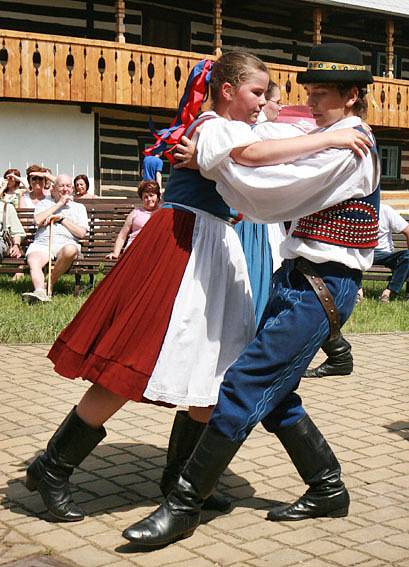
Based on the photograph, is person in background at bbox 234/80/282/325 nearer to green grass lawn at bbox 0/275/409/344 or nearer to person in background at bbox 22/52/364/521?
person in background at bbox 22/52/364/521

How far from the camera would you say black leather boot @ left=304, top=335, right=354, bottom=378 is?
6809 mm

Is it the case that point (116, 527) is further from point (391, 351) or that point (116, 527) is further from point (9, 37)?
point (9, 37)

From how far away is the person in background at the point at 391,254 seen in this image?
35.9 ft

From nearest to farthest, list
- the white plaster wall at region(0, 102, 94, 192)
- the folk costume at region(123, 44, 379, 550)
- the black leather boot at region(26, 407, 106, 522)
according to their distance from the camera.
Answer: the folk costume at region(123, 44, 379, 550)
the black leather boot at region(26, 407, 106, 522)
the white plaster wall at region(0, 102, 94, 192)

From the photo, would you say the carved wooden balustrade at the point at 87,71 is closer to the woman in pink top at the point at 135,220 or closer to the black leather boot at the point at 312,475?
the woman in pink top at the point at 135,220

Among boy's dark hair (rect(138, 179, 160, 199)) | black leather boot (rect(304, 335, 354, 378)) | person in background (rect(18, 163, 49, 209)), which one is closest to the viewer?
black leather boot (rect(304, 335, 354, 378))

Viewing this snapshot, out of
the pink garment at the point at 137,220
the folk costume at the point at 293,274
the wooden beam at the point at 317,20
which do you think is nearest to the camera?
the folk costume at the point at 293,274

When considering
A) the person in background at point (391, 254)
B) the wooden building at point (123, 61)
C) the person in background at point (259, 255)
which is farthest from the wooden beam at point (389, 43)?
the person in background at point (259, 255)

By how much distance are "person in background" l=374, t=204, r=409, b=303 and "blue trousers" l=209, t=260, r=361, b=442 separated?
7233mm

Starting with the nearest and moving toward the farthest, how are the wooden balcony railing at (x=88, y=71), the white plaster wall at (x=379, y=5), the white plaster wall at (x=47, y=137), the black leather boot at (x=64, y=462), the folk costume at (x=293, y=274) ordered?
the folk costume at (x=293, y=274)
the black leather boot at (x=64, y=462)
the wooden balcony railing at (x=88, y=71)
the white plaster wall at (x=47, y=137)
the white plaster wall at (x=379, y=5)

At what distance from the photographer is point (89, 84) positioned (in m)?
18.5

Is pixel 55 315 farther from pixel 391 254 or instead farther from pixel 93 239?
pixel 391 254

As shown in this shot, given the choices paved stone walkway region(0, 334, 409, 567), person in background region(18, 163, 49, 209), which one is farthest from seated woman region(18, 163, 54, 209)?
paved stone walkway region(0, 334, 409, 567)

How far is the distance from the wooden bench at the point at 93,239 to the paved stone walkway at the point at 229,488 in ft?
14.6
